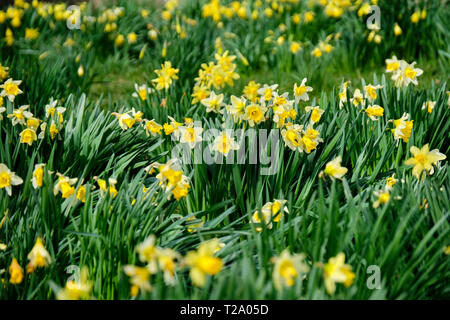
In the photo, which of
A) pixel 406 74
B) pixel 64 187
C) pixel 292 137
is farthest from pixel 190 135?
pixel 406 74

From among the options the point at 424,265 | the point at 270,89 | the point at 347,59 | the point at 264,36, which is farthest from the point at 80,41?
the point at 424,265

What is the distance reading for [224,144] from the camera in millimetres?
2031

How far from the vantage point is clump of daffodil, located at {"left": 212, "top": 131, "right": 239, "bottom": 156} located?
6.63ft

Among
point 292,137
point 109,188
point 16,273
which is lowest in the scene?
point 16,273

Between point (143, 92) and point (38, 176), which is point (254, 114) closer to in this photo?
point (38, 176)

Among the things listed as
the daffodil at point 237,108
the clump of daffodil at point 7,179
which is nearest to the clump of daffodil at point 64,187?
the clump of daffodil at point 7,179

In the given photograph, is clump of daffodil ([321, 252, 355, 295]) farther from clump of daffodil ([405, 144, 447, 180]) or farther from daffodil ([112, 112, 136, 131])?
daffodil ([112, 112, 136, 131])

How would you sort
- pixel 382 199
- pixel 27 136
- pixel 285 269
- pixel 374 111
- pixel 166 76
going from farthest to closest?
1. pixel 166 76
2. pixel 374 111
3. pixel 27 136
4. pixel 382 199
5. pixel 285 269

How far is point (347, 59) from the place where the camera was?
12.8ft

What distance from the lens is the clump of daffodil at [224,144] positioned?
2021mm

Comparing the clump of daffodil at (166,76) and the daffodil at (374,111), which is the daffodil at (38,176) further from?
the daffodil at (374,111)

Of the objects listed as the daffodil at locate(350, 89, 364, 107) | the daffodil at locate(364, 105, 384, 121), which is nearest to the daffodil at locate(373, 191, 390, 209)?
the daffodil at locate(364, 105, 384, 121)
